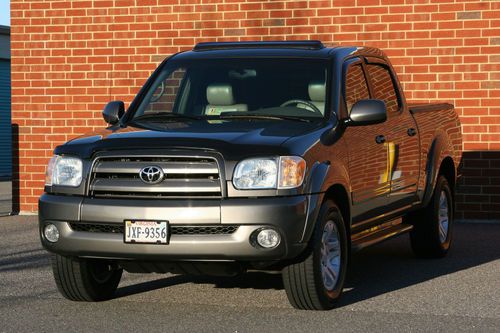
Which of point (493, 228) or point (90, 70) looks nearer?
point (493, 228)

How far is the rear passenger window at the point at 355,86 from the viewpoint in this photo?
9.07 m

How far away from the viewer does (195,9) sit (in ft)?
50.9

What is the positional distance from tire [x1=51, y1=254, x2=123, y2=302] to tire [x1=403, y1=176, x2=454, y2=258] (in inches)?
134

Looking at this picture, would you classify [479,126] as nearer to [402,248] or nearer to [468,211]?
[468,211]

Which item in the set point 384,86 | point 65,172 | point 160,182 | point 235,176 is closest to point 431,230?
Answer: point 384,86

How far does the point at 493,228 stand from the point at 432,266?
3612 millimetres

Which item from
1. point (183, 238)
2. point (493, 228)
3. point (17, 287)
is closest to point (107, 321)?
point (183, 238)

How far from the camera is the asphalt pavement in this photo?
750 centimetres

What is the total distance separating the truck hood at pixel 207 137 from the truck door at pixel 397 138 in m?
1.42

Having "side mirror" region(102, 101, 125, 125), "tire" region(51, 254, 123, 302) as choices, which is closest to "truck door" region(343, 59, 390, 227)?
"side mirror" region(102, 101, 125, 125)

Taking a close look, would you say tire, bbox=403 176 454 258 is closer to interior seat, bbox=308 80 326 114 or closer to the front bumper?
interior seat, bbox=308 80 326 114

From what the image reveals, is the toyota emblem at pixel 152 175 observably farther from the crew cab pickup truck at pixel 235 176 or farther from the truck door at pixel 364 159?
the truck door at pixel 364 159

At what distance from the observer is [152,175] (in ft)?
25.0

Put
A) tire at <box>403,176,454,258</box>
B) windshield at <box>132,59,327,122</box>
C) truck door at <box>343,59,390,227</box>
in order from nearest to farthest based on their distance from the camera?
truck door at <box>343,59,390,227</box>
windshield at <box>132,59,327,122</box>
tire at <box>403,176,454,258</box>
